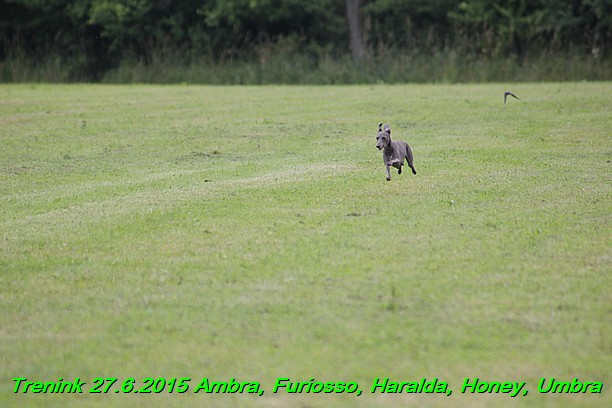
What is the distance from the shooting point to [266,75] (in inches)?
966

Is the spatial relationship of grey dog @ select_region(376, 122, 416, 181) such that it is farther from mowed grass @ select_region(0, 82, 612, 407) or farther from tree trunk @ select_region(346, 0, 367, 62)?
tree trunk @ select_region(346, 0, 367, 62)

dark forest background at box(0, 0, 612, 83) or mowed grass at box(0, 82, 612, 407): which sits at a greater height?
dark forest background at box(0, 0, 612, 83)

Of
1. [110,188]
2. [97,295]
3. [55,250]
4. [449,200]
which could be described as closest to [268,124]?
[110,188]

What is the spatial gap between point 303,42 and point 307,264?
2810cm

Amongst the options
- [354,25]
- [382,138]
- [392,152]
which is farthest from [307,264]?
[354,25]

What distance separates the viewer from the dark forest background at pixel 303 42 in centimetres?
2391

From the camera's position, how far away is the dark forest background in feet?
78.4

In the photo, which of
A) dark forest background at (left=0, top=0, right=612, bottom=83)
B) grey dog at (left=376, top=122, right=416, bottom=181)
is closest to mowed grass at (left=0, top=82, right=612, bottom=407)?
grey dog at (left=376, top=122, right=416, bottom=181)

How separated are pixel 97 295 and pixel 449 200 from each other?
3.60 m

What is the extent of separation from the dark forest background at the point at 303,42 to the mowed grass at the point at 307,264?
38.3 ft

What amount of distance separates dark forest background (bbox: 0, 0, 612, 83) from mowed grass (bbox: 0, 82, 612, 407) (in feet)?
38.3

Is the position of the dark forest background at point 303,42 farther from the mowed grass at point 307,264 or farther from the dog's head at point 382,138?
the dog's head at point 382,138

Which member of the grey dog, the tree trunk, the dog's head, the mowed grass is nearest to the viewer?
the mowed grass

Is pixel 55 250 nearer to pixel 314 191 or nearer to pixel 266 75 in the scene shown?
pixel 314 191
